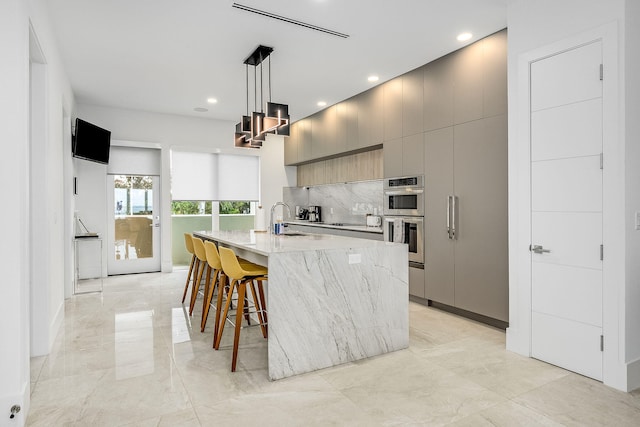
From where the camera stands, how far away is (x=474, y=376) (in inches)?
105

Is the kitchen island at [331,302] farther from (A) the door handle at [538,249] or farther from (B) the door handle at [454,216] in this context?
(B) the door handle at [454,216]

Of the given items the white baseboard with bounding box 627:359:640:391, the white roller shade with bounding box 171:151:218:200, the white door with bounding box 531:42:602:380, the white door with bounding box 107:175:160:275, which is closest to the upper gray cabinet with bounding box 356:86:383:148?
the white door with bounding box 531:42:602:380

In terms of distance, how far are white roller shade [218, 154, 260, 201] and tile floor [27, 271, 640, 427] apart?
164 inches

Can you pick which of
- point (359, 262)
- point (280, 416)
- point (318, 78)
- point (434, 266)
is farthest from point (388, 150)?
point (280, 416)

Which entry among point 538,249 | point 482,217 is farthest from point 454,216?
point 538,249

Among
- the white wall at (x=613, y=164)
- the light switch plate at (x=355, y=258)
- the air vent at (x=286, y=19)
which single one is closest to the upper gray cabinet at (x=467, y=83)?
the white wall at (x=613, y=164)

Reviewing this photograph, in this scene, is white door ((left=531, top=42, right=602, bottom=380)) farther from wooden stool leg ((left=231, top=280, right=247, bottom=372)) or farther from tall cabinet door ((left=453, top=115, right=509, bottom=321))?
wooden stool leg ((left=231, top=280, right=247, bottom=372))

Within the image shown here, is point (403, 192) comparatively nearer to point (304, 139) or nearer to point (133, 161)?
point (304, 139)

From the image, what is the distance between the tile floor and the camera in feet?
7.06

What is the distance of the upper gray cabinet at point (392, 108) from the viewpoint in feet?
16.1

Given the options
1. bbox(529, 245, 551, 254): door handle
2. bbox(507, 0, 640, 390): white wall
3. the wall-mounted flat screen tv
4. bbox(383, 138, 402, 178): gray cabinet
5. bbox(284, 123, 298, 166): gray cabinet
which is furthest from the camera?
bbox(284, 123, 298, 166): gray cabinet

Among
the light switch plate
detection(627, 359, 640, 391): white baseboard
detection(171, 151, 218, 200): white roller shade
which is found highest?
detection(171, 151, 218, 200): white roller shade

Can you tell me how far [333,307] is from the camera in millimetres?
2865

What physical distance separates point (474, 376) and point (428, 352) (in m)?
0.49
